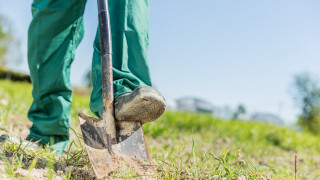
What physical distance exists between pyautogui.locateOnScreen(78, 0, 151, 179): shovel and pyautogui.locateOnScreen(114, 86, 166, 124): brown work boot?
0.16 feet

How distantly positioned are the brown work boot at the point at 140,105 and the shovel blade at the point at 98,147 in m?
0.12

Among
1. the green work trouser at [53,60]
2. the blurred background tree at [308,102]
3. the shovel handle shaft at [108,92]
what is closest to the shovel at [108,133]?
the shovel handle shaft at [108,92]

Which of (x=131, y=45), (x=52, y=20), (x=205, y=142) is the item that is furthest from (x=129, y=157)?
(x=205, y=142)

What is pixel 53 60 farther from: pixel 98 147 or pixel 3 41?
pixel 3 41

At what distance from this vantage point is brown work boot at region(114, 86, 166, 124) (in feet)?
4.06

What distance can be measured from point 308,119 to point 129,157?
29.4 m

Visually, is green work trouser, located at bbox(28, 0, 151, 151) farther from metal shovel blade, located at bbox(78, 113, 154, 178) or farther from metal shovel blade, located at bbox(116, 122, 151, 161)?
metal shovel blade, located at bbox(116, 122, 151, 161)

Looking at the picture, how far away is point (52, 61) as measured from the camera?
1.84m

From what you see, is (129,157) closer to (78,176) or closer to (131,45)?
(78,176)

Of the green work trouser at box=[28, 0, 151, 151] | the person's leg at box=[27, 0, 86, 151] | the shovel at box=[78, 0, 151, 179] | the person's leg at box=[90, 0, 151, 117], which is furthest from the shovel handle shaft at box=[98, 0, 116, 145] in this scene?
the person's leg at box=[27, 0, 86, 151]

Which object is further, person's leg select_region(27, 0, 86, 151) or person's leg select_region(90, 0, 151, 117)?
person's leg select_region(27, 0, 86, 151)

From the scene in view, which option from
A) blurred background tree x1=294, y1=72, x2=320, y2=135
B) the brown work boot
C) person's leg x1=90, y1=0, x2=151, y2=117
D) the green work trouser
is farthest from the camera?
blurred background tree x1=294, y1=72, x2=320, y2=135

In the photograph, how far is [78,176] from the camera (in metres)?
1.32

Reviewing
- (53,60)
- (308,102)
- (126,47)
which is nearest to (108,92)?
(126,47)
